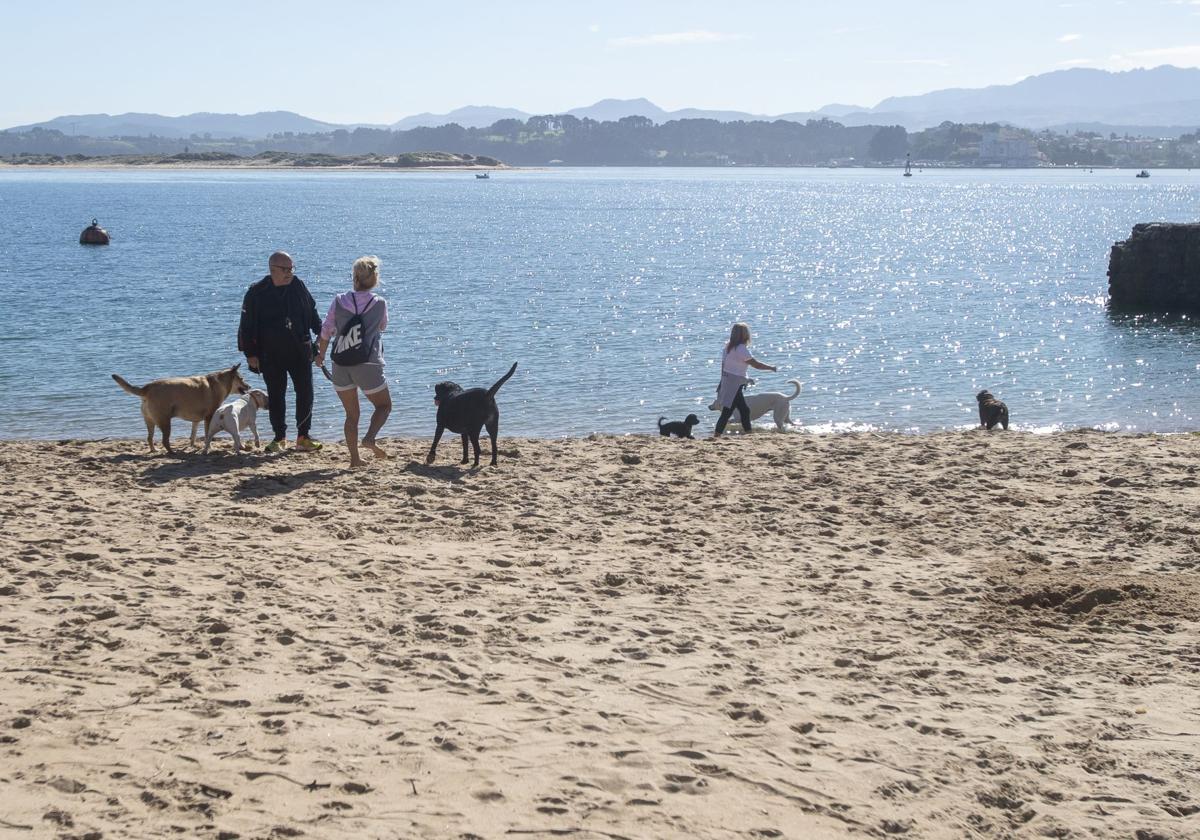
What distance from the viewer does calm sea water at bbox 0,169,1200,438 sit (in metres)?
18.3

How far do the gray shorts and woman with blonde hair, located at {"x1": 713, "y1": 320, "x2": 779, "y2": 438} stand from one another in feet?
13.9

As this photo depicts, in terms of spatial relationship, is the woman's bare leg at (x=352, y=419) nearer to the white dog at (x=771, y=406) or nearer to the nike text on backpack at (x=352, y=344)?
the nike text on backpack at (x=352, y=344)

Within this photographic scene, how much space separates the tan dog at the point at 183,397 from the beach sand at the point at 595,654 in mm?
709

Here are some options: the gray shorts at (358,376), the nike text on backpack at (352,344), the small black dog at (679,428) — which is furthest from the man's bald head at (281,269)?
the small black dog at (679,428)

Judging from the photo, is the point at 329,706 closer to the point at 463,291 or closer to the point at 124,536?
the point at 124,536

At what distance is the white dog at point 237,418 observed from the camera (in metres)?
10.5

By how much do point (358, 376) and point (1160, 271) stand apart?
29936 millimetres

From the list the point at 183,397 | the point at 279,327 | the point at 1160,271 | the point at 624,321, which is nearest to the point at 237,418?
the point at 183,397

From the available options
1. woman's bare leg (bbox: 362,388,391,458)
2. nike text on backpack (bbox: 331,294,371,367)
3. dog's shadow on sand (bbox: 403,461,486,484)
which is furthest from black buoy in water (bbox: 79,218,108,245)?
nike text on backpack (bbox: 331,294,371,367)

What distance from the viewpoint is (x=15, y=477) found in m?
9.86

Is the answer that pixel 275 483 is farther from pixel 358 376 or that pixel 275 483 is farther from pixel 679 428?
pixel 679 428

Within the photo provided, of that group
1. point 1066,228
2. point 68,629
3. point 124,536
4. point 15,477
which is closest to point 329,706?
point 68,629

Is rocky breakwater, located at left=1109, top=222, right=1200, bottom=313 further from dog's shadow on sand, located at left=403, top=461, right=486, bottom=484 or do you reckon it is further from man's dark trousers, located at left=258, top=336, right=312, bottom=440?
man's dark trousers, located at left=258, top=336, right=312, bottom=440

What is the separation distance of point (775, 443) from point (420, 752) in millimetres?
7913
